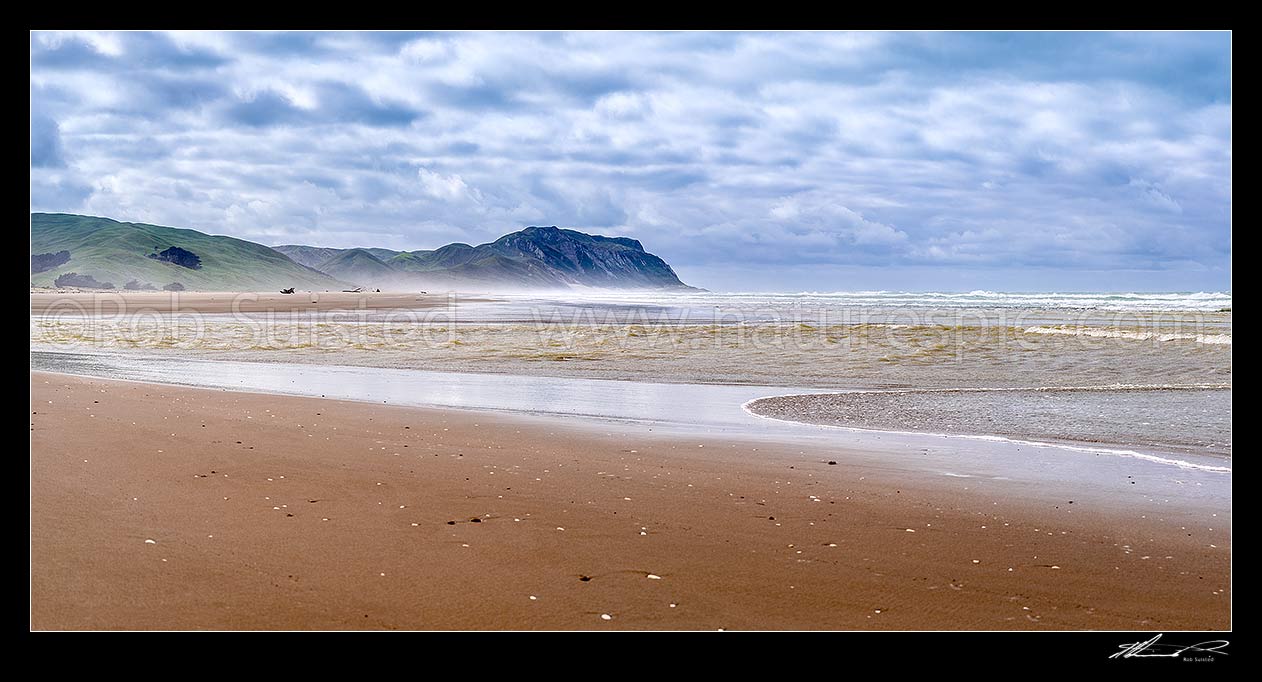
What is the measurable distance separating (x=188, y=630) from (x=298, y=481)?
3.05 metres

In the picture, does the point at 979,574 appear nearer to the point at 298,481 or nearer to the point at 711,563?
the point at 711,563

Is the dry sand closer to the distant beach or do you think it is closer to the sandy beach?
the sandy beach

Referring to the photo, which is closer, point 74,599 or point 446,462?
point 74,599

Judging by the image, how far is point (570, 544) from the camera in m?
5.41

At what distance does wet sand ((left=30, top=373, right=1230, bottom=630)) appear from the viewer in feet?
14.2

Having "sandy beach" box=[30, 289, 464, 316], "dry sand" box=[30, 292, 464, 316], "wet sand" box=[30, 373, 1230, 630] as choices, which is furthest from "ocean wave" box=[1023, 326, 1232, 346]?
"dry sand" box=[30, 292, 464, 316]
